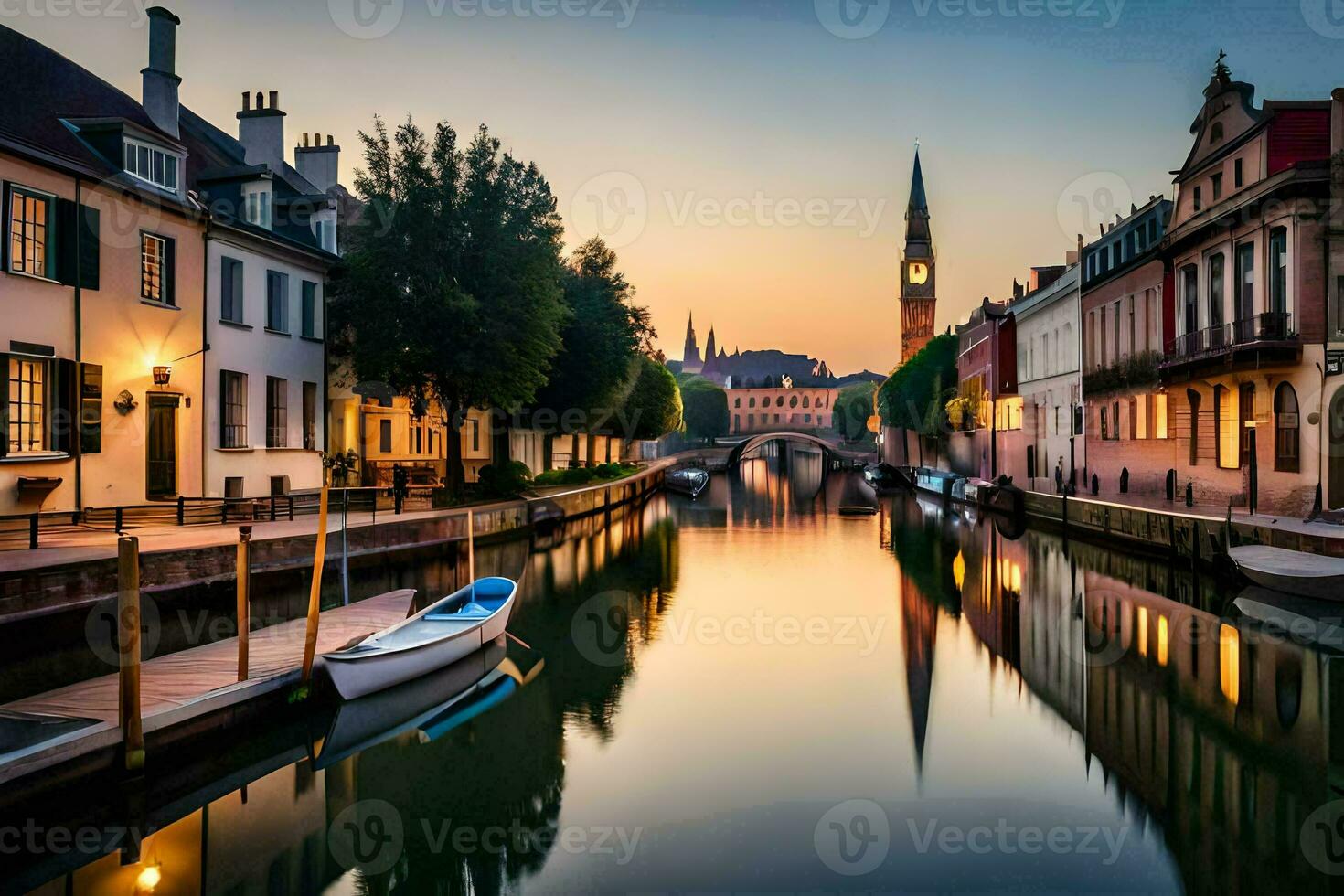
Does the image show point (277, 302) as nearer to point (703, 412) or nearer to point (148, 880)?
point (148, 880)

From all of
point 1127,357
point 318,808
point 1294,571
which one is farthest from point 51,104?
point 1127,357

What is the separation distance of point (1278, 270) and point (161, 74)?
2755 centimetres

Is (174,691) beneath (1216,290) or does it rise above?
beneath

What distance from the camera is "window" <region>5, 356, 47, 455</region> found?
17078 millimetres

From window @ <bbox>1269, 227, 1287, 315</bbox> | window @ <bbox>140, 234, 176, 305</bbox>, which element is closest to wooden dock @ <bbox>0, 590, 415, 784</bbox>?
window @ <bbox>140, 234, 176, 305</bbox>

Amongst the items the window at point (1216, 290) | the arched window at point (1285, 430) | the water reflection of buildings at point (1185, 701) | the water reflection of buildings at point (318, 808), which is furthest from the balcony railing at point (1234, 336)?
the water reflection of buildings at point (318, 808)

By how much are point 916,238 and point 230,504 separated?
11926 cm

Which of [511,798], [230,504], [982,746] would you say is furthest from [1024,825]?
[230,504]

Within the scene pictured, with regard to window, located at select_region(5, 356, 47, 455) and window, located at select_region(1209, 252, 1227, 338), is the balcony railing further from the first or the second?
window, located at select_region(5, 356, 47, 455)

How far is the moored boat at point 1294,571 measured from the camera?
16422 millimetres

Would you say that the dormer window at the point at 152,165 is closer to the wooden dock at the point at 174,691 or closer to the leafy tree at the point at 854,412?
the wooden dock at the point at 174,691

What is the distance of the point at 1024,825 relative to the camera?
9.13 meters

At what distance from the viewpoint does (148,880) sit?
309 inches

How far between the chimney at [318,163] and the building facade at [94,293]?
10864 millimetres
